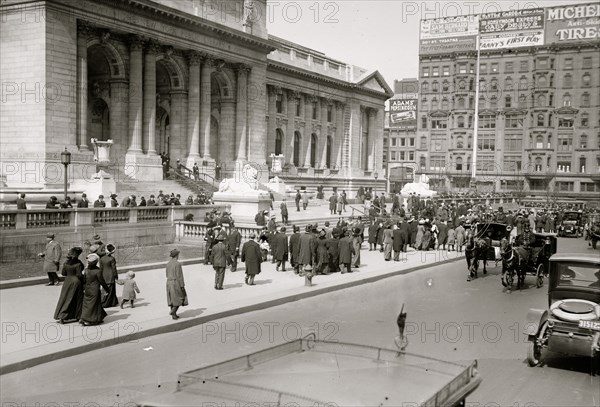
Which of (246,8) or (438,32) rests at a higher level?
(438,32)

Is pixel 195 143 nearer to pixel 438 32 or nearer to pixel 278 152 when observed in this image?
pixel 278 152

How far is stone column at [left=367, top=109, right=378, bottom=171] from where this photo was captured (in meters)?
79.8

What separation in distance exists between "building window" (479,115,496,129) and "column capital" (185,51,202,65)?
62170 millimetres

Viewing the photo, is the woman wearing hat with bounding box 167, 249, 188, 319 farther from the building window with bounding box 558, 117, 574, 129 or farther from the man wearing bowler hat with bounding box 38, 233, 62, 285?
the building window with bounding box 558, 117, 574, 129

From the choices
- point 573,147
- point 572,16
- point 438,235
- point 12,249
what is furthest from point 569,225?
point 572,16

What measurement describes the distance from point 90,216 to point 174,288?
1205cm

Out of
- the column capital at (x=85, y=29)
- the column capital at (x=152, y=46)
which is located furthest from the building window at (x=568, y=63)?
the column capital at (x=85, y=29)

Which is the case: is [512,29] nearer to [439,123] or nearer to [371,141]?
[439,123]

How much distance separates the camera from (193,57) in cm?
4547

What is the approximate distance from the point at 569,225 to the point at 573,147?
2234 inches

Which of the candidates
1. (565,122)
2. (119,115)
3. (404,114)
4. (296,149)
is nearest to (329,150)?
(296,149)

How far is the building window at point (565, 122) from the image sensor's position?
91.2 m

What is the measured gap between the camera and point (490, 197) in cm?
6731

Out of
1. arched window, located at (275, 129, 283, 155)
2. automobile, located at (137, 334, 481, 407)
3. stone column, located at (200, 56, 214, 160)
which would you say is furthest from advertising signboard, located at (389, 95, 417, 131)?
automobile, located at (137, 334, 481, 407)
